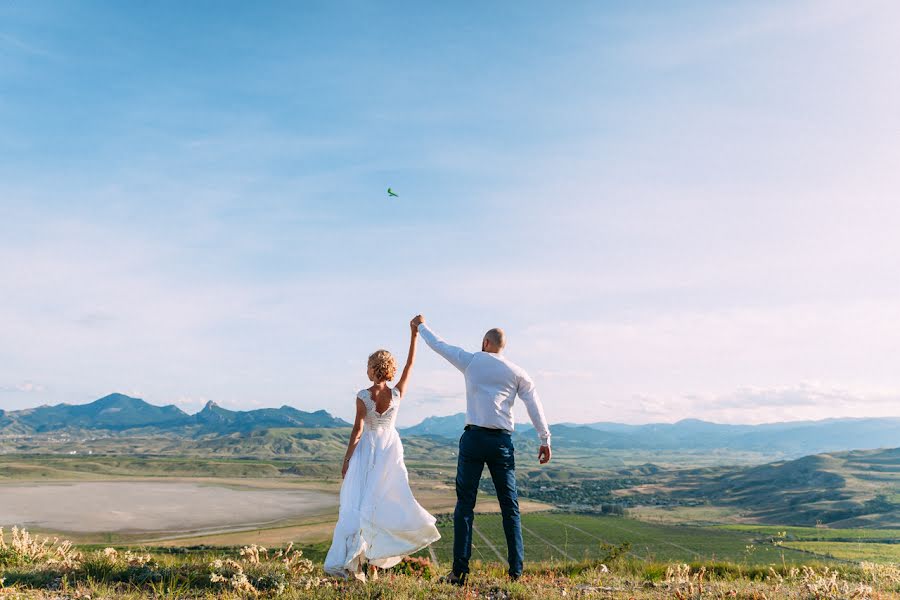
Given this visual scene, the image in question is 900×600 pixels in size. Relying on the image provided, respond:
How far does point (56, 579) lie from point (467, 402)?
577 cm

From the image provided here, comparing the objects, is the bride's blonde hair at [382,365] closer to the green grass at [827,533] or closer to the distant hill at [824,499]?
the green grass at [827,533]

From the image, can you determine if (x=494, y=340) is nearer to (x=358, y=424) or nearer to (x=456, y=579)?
(x=358, y=424)

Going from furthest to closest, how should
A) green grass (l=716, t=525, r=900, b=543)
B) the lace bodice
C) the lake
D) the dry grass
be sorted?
1. the lake
2. green grass (l=716, t=525, r=900, b=543)
3. the lace bodice
4. the dry grass

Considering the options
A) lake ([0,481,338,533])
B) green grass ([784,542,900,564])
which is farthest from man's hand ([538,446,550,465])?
lake ([0,481,338,533])

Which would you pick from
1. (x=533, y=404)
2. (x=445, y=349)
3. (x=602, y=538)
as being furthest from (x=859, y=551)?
(x=445, y=349)

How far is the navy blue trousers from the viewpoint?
319 inches

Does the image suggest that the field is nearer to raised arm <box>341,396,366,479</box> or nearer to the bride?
the bride

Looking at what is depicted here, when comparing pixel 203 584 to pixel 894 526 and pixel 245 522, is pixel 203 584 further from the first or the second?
pixel 894 526

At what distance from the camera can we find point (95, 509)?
453 feet

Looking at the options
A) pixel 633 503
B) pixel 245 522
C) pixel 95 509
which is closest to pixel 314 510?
pixel 245 522

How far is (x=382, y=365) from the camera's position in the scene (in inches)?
332

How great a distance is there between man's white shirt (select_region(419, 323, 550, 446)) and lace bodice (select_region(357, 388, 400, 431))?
1.05 meters

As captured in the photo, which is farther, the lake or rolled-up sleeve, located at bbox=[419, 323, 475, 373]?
the lake

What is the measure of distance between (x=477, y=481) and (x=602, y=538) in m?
113
